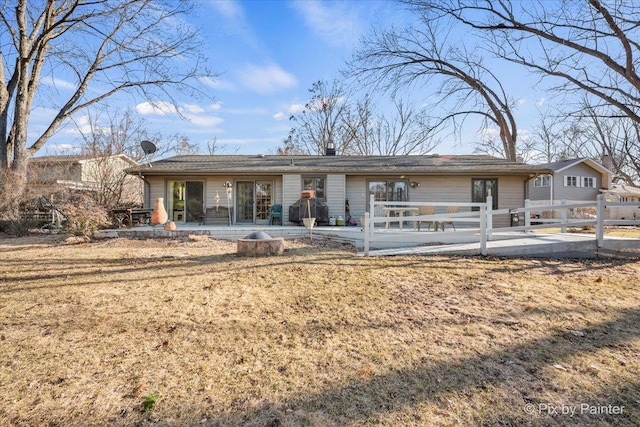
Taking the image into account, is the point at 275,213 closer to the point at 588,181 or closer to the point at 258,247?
the point at 258,247

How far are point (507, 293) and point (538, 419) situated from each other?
252 centimetres

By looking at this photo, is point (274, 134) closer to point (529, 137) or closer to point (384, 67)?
point (384, 67)

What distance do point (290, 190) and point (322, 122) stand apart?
16355mm

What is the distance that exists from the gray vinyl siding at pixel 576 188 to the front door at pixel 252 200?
22138 mm

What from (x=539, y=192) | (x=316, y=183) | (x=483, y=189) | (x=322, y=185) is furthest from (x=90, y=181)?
(x=539, y=192)

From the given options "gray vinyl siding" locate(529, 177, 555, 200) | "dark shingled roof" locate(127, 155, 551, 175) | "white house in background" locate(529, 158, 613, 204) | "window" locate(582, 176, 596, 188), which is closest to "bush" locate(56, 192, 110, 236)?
"dark shingled roof" locate(127, 155, 551, 175)

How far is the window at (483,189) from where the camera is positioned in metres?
12.7

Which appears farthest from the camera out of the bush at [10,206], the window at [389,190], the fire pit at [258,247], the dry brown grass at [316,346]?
the window at [389,190]

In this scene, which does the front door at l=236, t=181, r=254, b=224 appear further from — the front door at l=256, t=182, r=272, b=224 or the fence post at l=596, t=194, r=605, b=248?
the fence post at l=596, t=194, r=605, b=248

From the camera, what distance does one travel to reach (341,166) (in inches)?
511

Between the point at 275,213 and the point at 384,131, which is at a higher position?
the point at 384,131

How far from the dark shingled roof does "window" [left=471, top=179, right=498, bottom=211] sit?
641 millimetres

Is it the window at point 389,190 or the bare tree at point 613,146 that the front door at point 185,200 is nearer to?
the window at point 389,190

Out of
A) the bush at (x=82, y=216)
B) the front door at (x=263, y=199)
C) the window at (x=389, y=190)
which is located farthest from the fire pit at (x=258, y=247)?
the window at (x=389, y=190)
